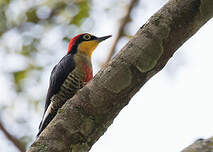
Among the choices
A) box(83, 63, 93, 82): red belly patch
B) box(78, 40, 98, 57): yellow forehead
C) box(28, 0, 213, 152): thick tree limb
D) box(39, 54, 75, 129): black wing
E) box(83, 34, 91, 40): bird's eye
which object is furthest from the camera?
box(83, 34, 91, 40): bird's eye

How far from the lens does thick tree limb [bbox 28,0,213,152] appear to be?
110 inches

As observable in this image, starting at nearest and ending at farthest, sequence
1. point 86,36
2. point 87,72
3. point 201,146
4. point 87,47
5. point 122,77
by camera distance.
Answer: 1. point 201,146
2. point 122,77
3. point 87,72
4. point 87,47
5. point 86,36

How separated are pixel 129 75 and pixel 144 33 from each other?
15.6 inches

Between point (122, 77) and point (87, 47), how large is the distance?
317 centimetres

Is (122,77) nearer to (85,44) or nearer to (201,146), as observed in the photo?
(201,146)

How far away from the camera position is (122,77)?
9.14 feet

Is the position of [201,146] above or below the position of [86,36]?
below

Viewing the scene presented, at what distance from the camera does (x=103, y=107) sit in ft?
9.25

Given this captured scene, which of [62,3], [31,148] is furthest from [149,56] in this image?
[62,3]

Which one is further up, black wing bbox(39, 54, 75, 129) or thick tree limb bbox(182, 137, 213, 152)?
black wing bbox(39, 54, 75, 129)

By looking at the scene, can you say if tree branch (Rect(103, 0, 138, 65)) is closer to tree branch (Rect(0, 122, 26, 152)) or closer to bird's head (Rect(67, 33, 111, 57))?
bird's head (Rect(67, 33, 111, 57))

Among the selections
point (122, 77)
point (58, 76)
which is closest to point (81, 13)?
point (58, 76)

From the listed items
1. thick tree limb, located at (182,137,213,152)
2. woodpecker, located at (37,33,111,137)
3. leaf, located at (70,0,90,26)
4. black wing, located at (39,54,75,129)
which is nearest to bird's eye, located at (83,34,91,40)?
woodpecker, located at (37,33,111,137)

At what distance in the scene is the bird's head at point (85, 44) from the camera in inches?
230
